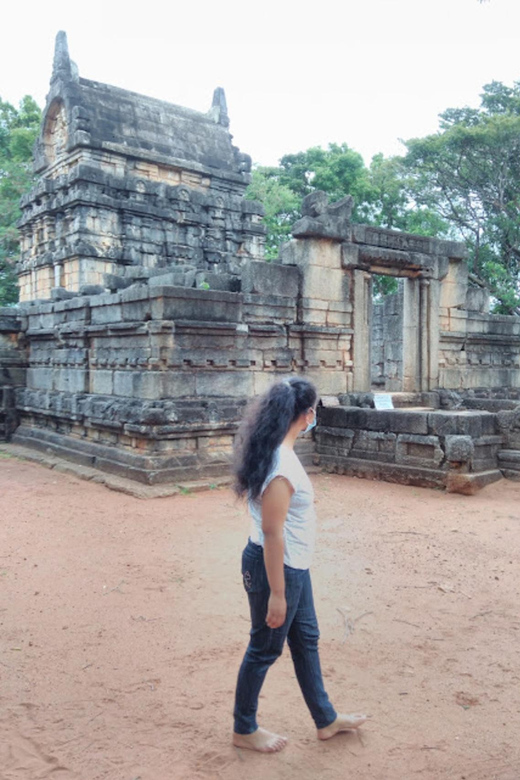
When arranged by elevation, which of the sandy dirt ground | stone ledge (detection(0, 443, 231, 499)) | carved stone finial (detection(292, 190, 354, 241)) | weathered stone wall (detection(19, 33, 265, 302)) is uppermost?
weathered stone wall (detection(19, 33, 265, 302))

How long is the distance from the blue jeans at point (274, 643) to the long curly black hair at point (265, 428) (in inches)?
12.7

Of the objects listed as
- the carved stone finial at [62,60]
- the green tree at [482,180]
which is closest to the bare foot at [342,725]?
the carved stone finial at [62,60]

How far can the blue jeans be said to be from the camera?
2926 mm

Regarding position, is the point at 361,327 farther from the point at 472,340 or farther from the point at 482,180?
the point at 482,180

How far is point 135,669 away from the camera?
3797 mm

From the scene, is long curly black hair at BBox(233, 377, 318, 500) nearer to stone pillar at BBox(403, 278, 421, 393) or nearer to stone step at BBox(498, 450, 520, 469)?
stone step at BBox(498, 450, 520, 469)

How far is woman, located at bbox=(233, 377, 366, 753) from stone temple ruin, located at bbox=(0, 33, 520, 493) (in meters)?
5.60

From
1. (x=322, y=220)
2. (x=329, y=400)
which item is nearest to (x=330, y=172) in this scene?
(x=322, y=220)

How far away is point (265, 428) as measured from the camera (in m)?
3.01

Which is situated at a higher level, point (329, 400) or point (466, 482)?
point (329, 400)

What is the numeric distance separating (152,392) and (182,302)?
1.30 m

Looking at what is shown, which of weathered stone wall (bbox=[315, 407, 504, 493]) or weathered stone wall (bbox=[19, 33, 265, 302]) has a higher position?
weathered stone wall (bbox=[19, 33, 265, 302])

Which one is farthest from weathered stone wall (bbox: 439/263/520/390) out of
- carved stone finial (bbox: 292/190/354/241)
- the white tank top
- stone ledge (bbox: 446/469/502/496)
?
the white tank top

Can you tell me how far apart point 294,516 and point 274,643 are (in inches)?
22.4
